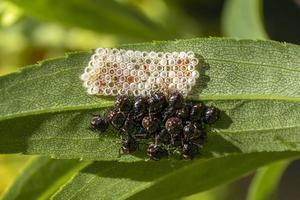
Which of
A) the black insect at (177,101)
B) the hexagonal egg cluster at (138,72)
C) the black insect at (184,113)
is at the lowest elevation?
the black insect at (184,113)

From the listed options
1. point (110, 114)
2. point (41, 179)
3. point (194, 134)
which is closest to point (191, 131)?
point (194, 134)

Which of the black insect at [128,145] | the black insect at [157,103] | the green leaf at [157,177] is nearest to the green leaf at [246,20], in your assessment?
the green leaf at [157,177]

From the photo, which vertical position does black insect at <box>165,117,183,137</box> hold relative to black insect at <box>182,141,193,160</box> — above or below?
above

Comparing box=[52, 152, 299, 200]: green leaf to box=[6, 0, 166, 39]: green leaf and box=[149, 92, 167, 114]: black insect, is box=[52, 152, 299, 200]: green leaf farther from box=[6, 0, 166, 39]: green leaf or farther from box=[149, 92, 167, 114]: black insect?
box=[6, 0, 166, 39]: green leaf

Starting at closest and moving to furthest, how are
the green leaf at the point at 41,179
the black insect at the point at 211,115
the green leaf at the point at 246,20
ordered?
the black insect at the point at 211,115, the green leaf at the point at 41,179, the green leaf at the point at 246,20

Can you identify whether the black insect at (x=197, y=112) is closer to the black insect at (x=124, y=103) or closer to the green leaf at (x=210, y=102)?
the green leaf at (x=210, y=102)

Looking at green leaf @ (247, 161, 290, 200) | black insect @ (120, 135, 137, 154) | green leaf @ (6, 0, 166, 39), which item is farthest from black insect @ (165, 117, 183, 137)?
green leaf @ (6, 0, 166, 39)

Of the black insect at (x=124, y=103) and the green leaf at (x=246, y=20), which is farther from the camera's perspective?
the green leaf at (x=246, y=20)
